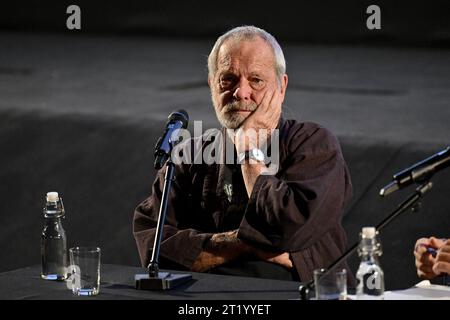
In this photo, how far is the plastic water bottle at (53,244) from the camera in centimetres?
289

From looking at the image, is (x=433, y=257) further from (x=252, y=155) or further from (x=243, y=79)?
(x=243, y=79)

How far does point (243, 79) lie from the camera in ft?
11.3

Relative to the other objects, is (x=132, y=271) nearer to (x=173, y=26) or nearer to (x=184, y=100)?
(x=184, y=100)

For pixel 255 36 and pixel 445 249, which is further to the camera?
pixel 255 36

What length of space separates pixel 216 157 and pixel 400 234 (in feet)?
4.46

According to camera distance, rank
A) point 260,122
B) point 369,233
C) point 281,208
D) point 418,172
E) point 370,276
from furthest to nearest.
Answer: point 260,122, point 281,208, point 370,276, point 369,233, point 418,172

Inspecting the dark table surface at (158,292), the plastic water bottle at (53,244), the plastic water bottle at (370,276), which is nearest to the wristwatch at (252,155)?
the dark table surface at (158,292)

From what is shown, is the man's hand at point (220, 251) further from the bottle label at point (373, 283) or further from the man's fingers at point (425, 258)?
the bottle label at point (373, 283)

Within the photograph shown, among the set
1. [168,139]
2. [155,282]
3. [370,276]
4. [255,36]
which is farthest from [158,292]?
[255,36]

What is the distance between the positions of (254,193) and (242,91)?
1.27 feet

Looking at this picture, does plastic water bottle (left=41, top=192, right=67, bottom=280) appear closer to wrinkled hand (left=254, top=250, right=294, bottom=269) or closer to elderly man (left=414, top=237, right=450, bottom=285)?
wrinkled hand (left=254, top=250, right=294, bottom=269)

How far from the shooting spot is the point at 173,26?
720 cm

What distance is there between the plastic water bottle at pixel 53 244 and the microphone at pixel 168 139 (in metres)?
0.42

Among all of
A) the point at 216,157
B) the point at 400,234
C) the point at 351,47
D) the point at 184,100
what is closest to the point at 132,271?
the point at 216,157
